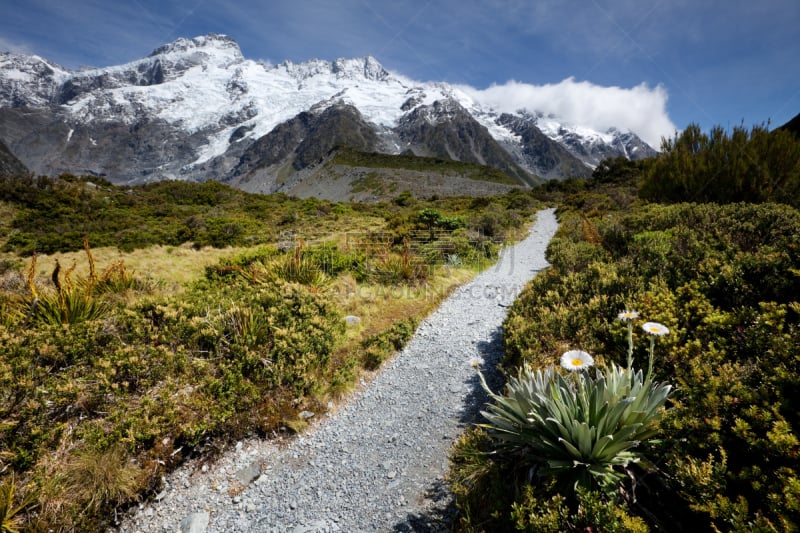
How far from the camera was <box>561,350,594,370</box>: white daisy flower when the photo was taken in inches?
93.7

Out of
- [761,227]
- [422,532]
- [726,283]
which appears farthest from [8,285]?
[761,227]

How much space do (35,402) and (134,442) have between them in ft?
3.24

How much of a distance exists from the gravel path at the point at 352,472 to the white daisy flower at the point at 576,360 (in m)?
1.77

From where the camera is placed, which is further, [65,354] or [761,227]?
[761,227]

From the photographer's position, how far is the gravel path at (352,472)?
120 inches

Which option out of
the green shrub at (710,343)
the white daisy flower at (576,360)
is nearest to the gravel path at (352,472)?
the green shrub at (710,343)

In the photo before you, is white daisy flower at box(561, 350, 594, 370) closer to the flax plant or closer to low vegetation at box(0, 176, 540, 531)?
the flax plant

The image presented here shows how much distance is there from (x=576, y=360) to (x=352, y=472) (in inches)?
102

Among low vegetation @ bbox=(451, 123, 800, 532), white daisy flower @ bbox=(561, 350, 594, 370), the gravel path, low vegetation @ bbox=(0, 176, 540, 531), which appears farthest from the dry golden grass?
white daisy flower @ bbox=(561, 350, 594, 370)

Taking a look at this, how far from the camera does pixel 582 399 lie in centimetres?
262

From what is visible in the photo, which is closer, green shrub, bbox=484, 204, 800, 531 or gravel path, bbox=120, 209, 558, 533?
green shrub, bbox=484, 204, 800, 531

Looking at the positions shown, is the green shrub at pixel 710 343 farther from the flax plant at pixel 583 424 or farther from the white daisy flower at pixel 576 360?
the white daisy flower at pixel 576 360

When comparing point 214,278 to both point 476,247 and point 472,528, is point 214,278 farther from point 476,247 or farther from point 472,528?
point 476,247

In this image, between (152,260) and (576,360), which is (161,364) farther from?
(152,260)
